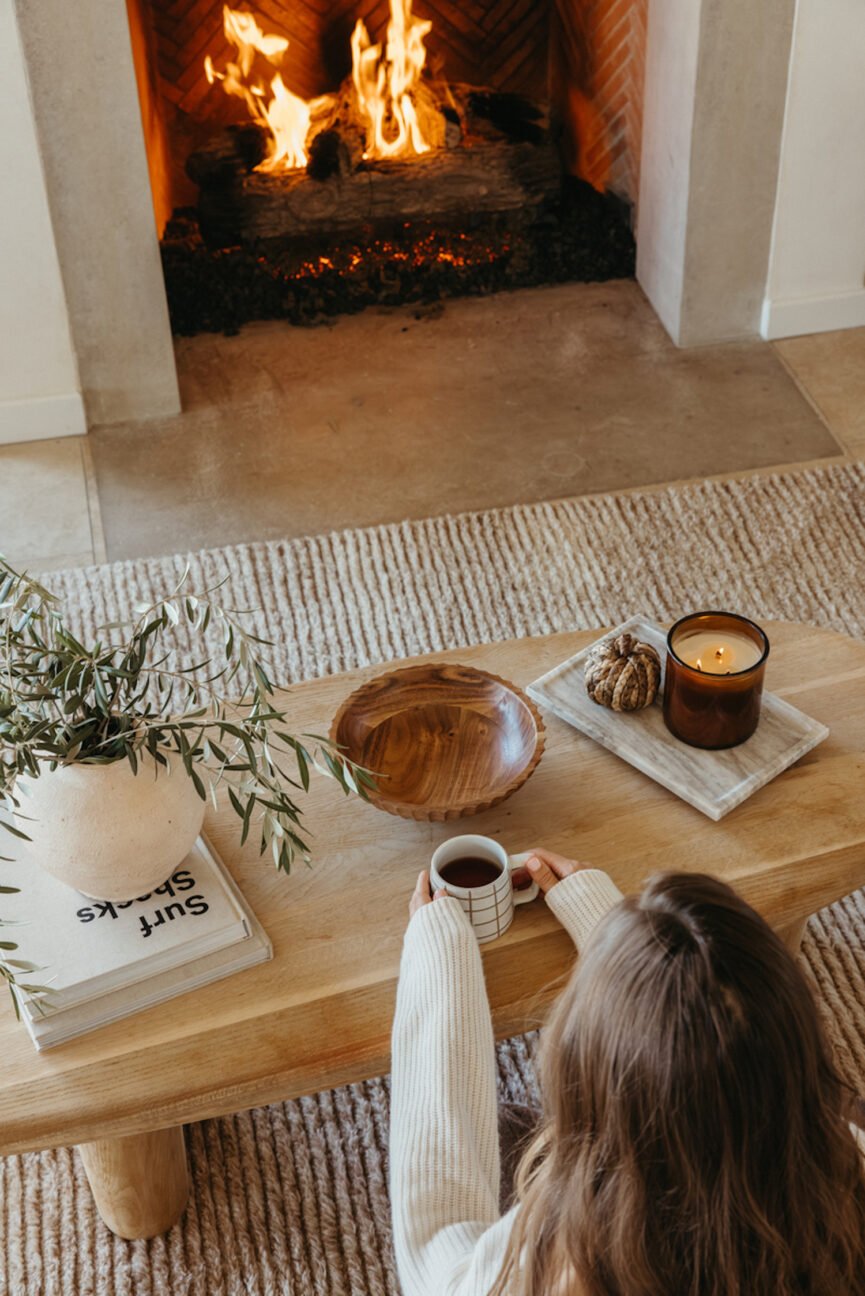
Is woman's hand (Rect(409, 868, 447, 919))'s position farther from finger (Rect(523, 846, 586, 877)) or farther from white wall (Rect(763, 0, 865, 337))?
white wall (Rect(763, 0, 865, 337))

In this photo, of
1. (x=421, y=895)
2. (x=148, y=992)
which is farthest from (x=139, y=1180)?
(x=421, y=895)

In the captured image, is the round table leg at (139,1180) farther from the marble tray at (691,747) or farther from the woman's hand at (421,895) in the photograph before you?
the marble tray at (691,747)

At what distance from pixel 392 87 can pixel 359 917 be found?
2363 millimetres

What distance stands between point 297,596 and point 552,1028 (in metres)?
1.57

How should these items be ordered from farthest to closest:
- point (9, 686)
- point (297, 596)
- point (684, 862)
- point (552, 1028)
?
point (297, 596) < point (684, 862) < point (9, 686) < point (552, 1028)

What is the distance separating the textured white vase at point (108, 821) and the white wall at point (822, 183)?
81.5 inches

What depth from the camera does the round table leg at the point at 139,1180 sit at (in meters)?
1.38

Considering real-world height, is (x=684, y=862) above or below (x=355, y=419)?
above

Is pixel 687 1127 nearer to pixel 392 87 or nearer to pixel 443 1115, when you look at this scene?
pixel 443 1115

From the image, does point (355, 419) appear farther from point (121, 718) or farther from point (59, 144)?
point (121, 718)

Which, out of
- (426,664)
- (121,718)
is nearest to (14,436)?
(426,664)

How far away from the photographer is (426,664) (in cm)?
155

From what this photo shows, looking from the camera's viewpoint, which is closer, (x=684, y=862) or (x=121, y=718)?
(x=121, y=718)

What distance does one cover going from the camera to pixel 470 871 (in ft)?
4.30
